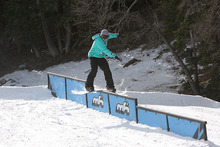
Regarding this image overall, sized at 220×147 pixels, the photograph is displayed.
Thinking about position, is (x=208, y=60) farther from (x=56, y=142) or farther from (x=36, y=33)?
(x=36, y=33)

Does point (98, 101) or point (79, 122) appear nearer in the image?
point (79, 122)

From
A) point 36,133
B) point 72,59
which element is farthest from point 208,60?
point 72,59

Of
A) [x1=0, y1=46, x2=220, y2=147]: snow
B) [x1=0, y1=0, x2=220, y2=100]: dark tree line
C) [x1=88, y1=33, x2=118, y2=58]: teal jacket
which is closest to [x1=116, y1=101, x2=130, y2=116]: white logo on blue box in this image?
[x1=0, y1=46, x2=220, y2=147]: snow

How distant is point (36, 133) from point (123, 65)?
1503cm

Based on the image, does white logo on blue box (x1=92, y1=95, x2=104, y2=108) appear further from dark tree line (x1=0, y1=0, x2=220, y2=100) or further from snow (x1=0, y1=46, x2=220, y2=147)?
dark tree line (x1=0, y1=0, x2=220, y2=100)

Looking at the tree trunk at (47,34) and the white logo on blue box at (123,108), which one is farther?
the tree trunk at (47,34)

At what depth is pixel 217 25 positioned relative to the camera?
12289mm

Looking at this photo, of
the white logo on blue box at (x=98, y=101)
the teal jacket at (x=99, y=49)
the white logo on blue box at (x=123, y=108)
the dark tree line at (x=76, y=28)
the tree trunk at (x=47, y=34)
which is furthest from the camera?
the tree trunk at (x=47, y=34)

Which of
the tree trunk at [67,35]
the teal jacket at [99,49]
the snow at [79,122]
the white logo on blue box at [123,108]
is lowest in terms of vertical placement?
the snow at [79,122]

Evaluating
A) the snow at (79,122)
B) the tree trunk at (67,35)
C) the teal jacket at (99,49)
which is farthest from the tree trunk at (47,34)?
the teal jacket at (99,49)

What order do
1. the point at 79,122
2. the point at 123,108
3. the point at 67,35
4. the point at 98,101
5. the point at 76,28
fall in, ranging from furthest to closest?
1. the point at 76,28
2. the point at 67,35
3. the point at 98,101
4. the point at 123,108
5. the point at 79,122

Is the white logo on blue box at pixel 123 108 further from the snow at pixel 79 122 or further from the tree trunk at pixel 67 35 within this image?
the tree trunk at pixel 67 35

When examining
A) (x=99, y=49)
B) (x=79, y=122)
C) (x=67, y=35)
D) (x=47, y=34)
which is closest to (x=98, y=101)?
(x=79, y=122)

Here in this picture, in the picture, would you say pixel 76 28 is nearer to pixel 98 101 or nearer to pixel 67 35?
pixel 67 35
